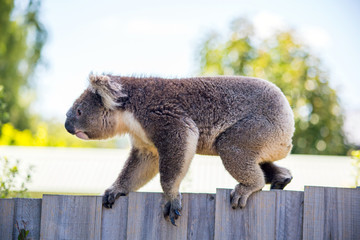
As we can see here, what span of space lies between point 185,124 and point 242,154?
635 millimetres

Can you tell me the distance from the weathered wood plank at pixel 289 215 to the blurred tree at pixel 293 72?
12.2 metres

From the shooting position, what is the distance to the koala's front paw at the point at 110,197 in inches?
153

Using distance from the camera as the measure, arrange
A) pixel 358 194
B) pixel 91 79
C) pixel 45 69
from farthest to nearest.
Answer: pixel 45 69
pixel 91 79
pixel 358 194

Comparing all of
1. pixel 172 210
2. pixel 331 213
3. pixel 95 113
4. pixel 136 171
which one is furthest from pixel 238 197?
pixel 95 113

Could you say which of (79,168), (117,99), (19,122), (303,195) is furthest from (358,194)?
(19,122)

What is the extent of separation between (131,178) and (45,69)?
15.0 metres

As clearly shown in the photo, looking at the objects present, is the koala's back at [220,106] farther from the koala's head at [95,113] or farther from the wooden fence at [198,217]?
the wooden fence at [198,217]

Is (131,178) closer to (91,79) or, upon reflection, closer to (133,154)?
(133,154)

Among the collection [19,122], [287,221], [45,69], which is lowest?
[287,221]

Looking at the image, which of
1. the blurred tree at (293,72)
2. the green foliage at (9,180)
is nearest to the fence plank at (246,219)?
the green foliage at (9,180)

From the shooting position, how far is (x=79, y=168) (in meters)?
8.96

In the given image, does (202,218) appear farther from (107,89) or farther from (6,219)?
(107,89)

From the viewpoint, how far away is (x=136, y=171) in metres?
4.68

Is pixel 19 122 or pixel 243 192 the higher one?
pixel 19 122
